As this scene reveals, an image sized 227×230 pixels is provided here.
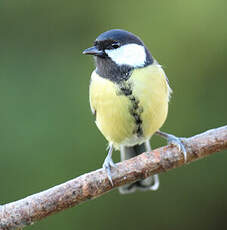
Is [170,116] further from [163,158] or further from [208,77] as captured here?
[163,158]

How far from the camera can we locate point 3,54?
3471mm

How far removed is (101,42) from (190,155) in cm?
76

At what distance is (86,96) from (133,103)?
1.12m

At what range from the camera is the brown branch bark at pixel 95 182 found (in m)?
1.97

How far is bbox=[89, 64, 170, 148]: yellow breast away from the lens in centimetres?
228

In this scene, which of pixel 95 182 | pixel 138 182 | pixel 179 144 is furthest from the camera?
pixel 138 182

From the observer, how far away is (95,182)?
207 cm

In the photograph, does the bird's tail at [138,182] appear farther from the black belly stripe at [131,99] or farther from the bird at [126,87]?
the black belly stripe at [131,99]

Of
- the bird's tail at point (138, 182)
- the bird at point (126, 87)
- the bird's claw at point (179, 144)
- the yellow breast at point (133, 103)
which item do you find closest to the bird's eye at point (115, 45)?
the bird at point (126, 87)

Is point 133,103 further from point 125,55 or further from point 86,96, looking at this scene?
point 86,96

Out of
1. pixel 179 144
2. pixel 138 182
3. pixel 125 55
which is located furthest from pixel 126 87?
pixel 138 182

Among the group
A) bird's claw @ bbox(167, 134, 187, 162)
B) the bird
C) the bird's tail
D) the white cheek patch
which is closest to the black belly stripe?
the bird

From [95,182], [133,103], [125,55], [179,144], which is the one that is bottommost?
[95,182]

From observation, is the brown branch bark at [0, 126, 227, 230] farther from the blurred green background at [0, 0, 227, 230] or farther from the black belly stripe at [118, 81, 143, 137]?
the blurred green background at [0, 0, 227, 230]
